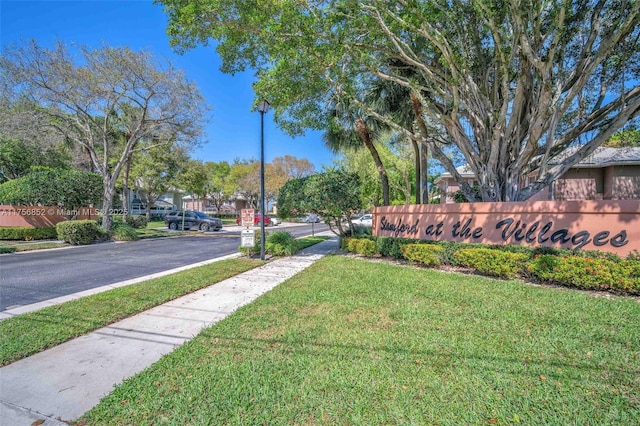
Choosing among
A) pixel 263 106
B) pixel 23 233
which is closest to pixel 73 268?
pixel 263 106

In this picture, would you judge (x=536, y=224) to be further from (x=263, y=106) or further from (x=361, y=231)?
(x=263, y=106)

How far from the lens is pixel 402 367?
289cm

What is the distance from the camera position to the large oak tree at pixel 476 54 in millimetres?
7072

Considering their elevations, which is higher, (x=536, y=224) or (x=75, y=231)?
(x=536, y=224)

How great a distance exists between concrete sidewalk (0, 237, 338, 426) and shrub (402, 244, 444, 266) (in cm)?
471

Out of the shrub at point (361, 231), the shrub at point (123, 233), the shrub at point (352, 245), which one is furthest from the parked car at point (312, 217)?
the shrub at point (123, 233)

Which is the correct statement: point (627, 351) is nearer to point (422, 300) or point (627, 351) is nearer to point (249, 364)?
point (422, 300)

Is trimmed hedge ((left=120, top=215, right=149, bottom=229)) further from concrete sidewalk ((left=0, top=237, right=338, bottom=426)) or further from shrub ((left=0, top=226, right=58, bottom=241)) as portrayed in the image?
concrete sidewalk ((left=0, top=237, right=338, bottom=426))

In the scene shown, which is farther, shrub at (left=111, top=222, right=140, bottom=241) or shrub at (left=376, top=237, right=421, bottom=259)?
shrub at (left=111, top=222, right=140, bottom=241)

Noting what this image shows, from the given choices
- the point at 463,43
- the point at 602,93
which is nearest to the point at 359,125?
the point at 463,43

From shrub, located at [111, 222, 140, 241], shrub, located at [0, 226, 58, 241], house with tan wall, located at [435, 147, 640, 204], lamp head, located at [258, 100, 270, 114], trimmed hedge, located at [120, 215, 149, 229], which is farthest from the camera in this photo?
trimmed hedge, located at [120, 215, 149, 229]

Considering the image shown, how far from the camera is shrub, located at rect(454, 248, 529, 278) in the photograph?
6285 millimetres

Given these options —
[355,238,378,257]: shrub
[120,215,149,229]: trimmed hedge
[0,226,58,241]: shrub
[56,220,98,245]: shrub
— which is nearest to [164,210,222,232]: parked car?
[120,215,149,229]: trimmed hedge

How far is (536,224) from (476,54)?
18.7 ft
